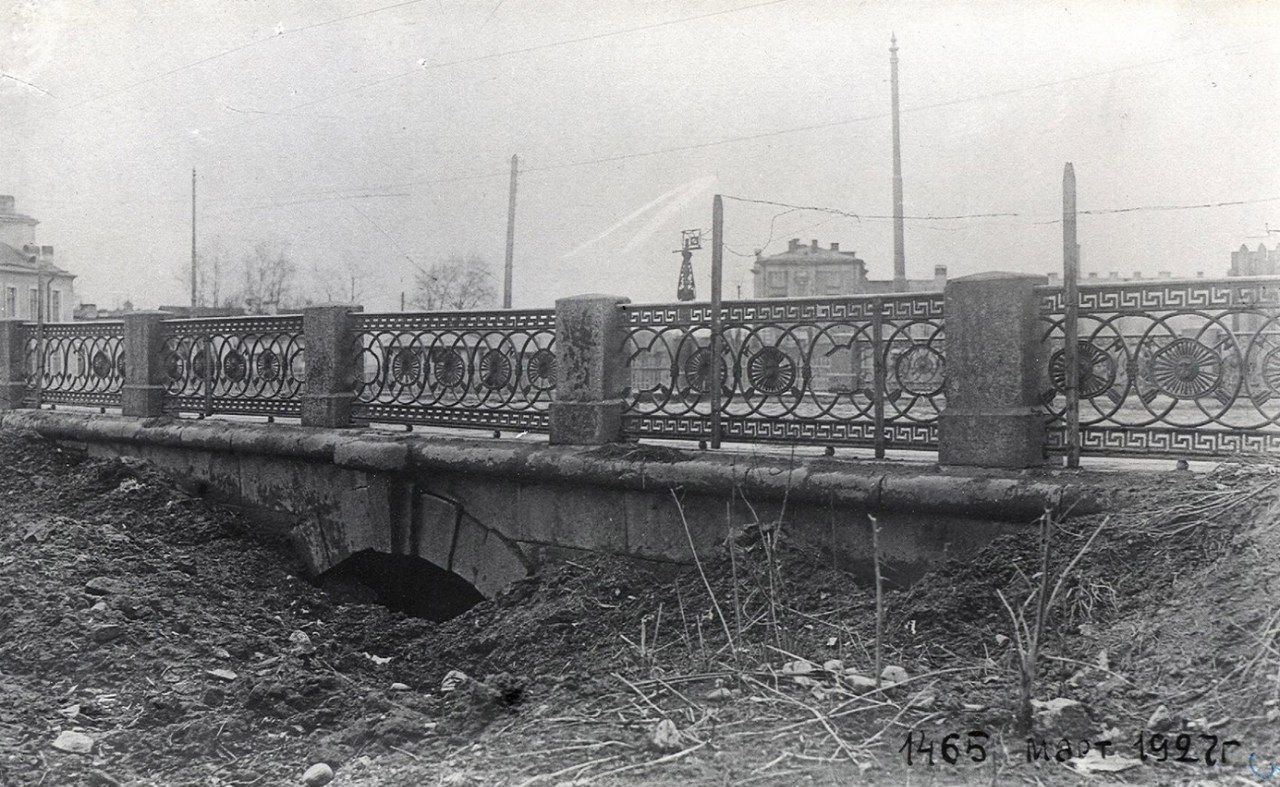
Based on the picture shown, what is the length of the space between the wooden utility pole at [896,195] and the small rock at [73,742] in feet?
71.0

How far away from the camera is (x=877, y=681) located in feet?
13.5

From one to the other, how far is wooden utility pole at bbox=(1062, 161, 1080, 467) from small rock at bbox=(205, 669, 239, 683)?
4.44 metres

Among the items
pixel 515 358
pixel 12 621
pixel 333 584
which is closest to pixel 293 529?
pixel 333 584

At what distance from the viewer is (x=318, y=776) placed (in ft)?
14.4

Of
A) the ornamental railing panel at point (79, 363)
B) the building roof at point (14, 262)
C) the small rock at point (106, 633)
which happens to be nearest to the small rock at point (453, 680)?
the small rock at point (106, 633)

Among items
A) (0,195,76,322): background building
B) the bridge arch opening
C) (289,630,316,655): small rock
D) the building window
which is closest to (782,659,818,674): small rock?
(289,630,316,655): small rock

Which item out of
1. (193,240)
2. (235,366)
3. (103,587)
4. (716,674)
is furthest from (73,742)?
(193,240)

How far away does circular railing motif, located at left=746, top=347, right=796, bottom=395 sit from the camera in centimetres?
677

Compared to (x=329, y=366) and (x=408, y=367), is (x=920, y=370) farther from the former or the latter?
(x=329, y=366)

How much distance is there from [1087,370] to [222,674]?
15.5ft

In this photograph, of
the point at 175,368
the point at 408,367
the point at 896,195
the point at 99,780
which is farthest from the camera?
the point at 896,195

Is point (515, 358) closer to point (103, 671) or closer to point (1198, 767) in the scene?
point (103, 671)

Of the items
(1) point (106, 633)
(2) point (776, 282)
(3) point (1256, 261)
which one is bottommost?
(1) point (106, 633)

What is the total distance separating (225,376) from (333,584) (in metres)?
2.44
